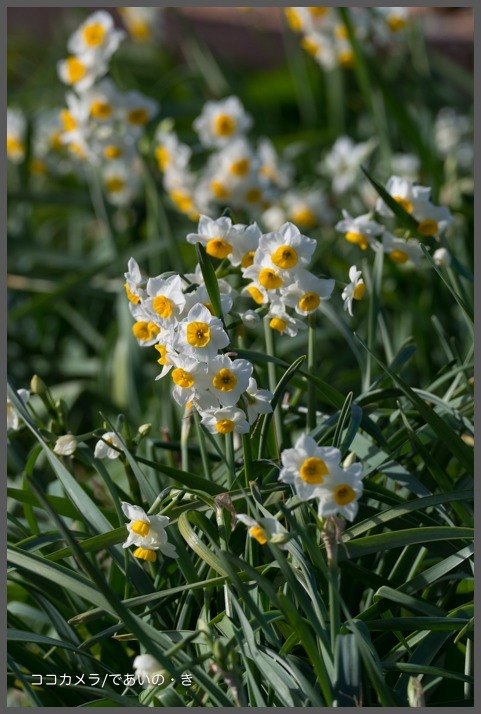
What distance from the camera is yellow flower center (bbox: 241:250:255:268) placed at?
4.26ft

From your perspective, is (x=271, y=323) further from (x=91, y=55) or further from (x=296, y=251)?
(x=91, y=55)

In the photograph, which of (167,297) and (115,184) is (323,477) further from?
(115,184)

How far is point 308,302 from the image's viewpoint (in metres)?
1.23

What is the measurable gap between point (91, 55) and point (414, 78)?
168 cm

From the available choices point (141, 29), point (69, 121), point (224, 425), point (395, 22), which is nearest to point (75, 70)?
point (69, 121)

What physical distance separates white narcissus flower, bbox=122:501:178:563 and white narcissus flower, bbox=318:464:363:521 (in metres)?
0.24

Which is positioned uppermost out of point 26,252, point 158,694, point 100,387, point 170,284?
point 170,284

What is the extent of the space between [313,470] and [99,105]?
1569 mm

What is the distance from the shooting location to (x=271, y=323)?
125cm

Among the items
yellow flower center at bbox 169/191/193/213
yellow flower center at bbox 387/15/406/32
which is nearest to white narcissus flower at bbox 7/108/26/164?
yellow flower center at bbox 169/191/193/213

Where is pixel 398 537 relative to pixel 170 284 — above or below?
below

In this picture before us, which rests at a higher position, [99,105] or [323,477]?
[99,105]

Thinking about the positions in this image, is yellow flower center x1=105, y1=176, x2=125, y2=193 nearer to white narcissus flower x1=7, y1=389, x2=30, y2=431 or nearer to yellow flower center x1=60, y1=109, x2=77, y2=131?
yellow flower center x1=60, y1=109, x2=77, y2=131

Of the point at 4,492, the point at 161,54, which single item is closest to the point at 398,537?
the point at 4,492
